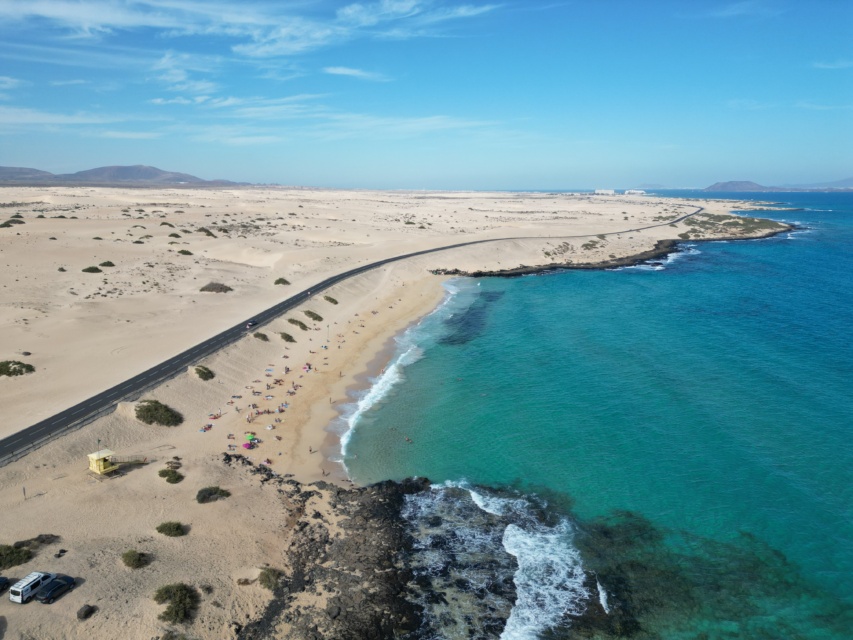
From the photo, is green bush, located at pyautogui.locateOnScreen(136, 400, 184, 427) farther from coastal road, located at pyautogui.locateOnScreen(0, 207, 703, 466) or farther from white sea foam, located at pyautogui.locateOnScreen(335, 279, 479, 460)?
white sea foam, located at pyautogui.locateOnScreen(335, 279, 479, 460)

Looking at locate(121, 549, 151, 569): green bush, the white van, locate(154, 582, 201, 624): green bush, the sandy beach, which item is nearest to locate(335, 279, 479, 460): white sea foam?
the sandy beach

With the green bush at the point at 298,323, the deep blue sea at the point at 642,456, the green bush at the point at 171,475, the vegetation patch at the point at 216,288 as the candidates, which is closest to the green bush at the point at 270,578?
the deep blue sea at the point at 642,456

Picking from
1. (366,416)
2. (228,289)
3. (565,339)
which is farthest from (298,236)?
(366,416)

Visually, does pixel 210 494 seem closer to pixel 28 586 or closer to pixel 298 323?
pixel 28 586

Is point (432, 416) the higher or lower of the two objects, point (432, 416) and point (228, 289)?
the lower

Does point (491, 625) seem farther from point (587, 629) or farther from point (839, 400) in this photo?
point (839, 400)

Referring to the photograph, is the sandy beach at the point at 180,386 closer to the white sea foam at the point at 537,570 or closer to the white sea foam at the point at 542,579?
the white sea foam at the point at 537,570
